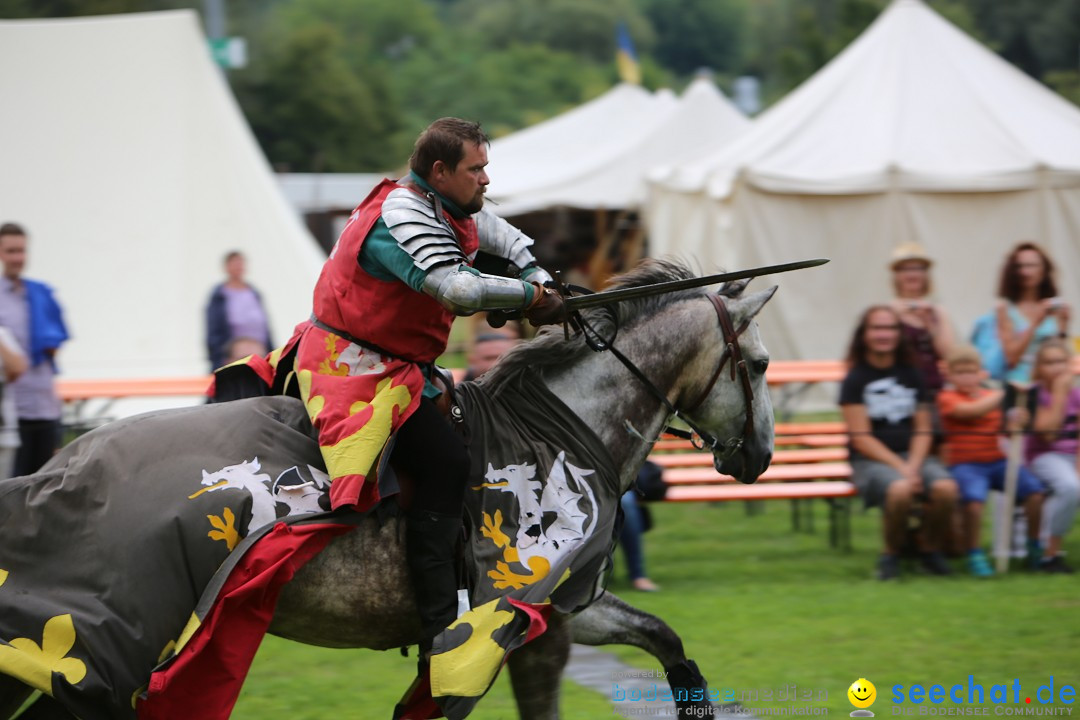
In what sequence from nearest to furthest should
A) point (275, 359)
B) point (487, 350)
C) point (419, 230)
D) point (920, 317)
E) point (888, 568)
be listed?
point (419, 230)
point (275, 359)
point (487, 350)
point (888, 568)
point (920, 317)

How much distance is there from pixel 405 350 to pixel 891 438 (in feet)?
15.9

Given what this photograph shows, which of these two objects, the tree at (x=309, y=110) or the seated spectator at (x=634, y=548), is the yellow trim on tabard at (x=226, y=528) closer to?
the seated spectator at (x=634, y=548)

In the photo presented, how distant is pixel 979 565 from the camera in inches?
316

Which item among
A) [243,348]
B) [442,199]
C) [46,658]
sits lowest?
[46,658]

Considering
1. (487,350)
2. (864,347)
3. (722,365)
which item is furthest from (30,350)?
(864,347)

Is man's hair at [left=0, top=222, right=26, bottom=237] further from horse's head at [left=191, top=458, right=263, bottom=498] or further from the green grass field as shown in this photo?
horse's head at [left=191, top=458, right=263, bottom=498]

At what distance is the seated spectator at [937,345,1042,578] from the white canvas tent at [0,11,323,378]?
6.87 metres

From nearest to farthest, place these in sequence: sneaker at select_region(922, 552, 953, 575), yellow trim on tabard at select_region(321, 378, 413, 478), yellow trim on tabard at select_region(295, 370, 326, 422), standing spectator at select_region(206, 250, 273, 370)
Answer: yellow trim on tabard at select_region(321, 378, 413, 478), yellow trim on tabard at select_region(295, 370, 326, 422), sneaker at select_region(922, 552, 953, 575), standing spectator at select_region(206, 250, 273, 370)

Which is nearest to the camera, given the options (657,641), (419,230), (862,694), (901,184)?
(419,230)

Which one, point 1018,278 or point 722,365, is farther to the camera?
point 1018,278

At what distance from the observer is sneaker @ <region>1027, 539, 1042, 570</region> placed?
816cm

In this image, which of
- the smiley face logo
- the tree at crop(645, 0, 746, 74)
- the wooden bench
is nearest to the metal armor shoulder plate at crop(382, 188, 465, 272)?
the smiley face logo

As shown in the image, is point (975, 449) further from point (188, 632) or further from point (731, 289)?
point (188, 632)

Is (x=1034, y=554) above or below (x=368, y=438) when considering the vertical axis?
below
